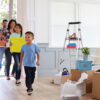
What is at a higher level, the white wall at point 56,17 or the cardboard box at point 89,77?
the white wall at point 56,17

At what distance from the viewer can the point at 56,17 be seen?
5.84m

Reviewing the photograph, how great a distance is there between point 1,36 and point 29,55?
1617mm

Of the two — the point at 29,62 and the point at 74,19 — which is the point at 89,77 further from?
the point at 74,19

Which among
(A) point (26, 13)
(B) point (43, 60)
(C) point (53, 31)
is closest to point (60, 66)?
(B) point (43, 60)

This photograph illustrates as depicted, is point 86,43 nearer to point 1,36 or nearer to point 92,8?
point 92,8

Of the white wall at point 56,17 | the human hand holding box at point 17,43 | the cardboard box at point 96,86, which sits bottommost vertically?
the cardboard box at point 96,86

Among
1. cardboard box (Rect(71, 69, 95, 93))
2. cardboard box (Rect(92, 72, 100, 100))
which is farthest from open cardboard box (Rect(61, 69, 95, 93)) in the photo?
cardboard box (Rect(92, 72, 100, 100))

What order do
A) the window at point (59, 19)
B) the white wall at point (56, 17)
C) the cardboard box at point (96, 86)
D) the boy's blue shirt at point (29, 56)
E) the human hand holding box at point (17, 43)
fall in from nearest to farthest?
the cardboard box at point (96, 86) → the boy's blue shirt at point (29, 56) → the human hand holding box at point (17, 43) → the white wall at point (56, 17) → the window at point (59, 19)

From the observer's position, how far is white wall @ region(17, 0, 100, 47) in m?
5.48

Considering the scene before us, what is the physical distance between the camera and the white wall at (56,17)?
5480 mm

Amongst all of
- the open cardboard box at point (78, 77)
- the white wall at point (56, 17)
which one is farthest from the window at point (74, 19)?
the open cardboard box at point (78, 77)

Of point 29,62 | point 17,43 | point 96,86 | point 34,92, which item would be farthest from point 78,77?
point 17,43

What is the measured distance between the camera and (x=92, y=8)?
614 cm

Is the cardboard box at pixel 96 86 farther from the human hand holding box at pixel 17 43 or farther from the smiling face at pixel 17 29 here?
the smiling face at pixel 17 29
